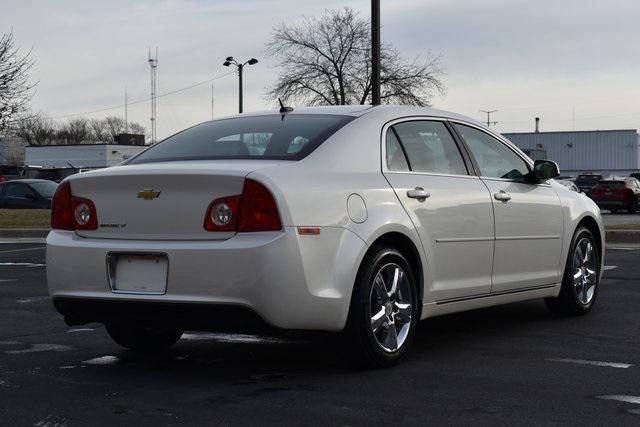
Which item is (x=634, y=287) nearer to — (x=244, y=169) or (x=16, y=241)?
(x=244, y=169)

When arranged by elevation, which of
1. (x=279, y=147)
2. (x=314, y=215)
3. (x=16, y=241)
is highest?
(x=279, y=147)

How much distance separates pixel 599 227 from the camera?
8445 mm

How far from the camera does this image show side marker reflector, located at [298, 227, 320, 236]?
5.37 metres

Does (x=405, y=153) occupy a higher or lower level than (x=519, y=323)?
higher

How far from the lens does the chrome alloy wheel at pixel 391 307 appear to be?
19.2 feet

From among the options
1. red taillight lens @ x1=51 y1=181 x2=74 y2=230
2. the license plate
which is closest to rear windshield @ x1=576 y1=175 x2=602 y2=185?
red taillight lens @ x1=51 y1=181 x2=74 y2=230

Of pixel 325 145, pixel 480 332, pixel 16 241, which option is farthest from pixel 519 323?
pixel 16 241

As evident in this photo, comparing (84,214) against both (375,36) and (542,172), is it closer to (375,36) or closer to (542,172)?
(542,172)

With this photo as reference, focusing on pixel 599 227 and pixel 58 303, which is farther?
pixel 599 227

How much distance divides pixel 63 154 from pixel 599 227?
72537 mm

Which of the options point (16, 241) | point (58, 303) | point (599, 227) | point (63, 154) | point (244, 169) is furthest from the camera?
point (63, 154)

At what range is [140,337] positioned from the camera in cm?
662

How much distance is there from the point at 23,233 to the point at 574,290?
49.1 feet

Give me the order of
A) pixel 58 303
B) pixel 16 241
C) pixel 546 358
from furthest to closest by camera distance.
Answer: pixel 16 241 → pixel 546 358 → pixel 58 303
